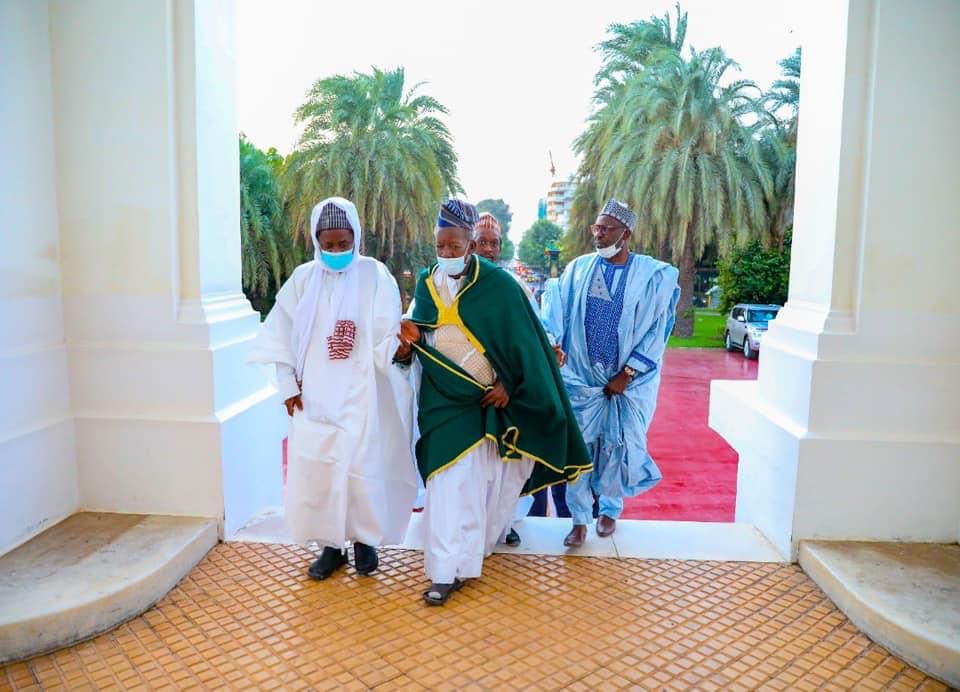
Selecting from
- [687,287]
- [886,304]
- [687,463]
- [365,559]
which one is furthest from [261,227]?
[886,304]

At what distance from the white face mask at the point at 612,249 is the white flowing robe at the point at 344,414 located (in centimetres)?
128

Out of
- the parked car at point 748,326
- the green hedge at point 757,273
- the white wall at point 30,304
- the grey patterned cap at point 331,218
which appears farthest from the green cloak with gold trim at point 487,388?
the green hedge at point 757,273

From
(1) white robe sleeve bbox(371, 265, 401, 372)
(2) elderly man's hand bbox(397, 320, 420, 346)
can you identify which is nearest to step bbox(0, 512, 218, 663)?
(1) white robe sleeve bbox(371, 265, 401, 372)

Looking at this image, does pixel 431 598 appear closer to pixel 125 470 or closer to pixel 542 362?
pixel 542 362

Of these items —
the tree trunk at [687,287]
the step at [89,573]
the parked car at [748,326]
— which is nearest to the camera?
the step at [89,573]

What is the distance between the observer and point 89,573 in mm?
3213

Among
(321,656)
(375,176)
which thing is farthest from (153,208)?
(375,176)

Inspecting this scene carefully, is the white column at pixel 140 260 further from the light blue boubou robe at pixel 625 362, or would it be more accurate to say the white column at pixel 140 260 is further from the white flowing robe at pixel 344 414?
the light blue boubou robe at pixel 625 362

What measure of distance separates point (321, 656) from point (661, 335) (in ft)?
8.17

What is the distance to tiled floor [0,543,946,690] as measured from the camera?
9.07 feet

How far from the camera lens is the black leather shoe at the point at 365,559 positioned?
3.67 meters

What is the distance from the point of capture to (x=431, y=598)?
333cm

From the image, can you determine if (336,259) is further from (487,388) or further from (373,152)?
(373,152)

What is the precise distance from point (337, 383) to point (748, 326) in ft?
64.9
